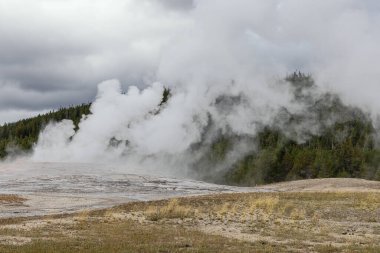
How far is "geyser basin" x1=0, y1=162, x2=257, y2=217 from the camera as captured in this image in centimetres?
4372

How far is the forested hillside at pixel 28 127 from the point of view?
147 m

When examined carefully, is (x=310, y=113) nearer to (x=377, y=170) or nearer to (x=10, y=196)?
(x=377, y=170)

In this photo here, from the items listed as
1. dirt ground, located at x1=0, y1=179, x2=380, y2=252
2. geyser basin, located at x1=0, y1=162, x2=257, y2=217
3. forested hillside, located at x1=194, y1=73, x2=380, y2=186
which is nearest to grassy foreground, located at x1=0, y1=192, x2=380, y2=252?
dirt ground, located at x1=0, y1=179, x2=380, y2=252

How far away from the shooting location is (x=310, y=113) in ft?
431

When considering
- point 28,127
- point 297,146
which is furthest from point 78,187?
point 28,127

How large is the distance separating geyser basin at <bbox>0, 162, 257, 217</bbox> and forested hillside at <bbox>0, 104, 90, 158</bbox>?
6942cm

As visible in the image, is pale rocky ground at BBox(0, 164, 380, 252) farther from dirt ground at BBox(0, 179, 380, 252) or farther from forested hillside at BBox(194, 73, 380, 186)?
forested hillside at BBox(194, 73, 380, 186)

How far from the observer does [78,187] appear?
199 ft

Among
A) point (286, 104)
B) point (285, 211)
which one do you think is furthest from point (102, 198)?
point (286, 104)

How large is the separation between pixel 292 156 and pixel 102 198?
6281 centimetres

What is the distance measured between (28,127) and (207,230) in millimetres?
150463

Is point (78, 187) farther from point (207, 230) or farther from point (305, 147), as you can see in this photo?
point (305, 147)

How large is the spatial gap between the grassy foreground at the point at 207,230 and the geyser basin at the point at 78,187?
23.6 ft

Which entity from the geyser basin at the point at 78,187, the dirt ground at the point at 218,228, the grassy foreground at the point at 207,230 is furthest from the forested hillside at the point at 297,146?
the grassy foreground at the point at 207,230
